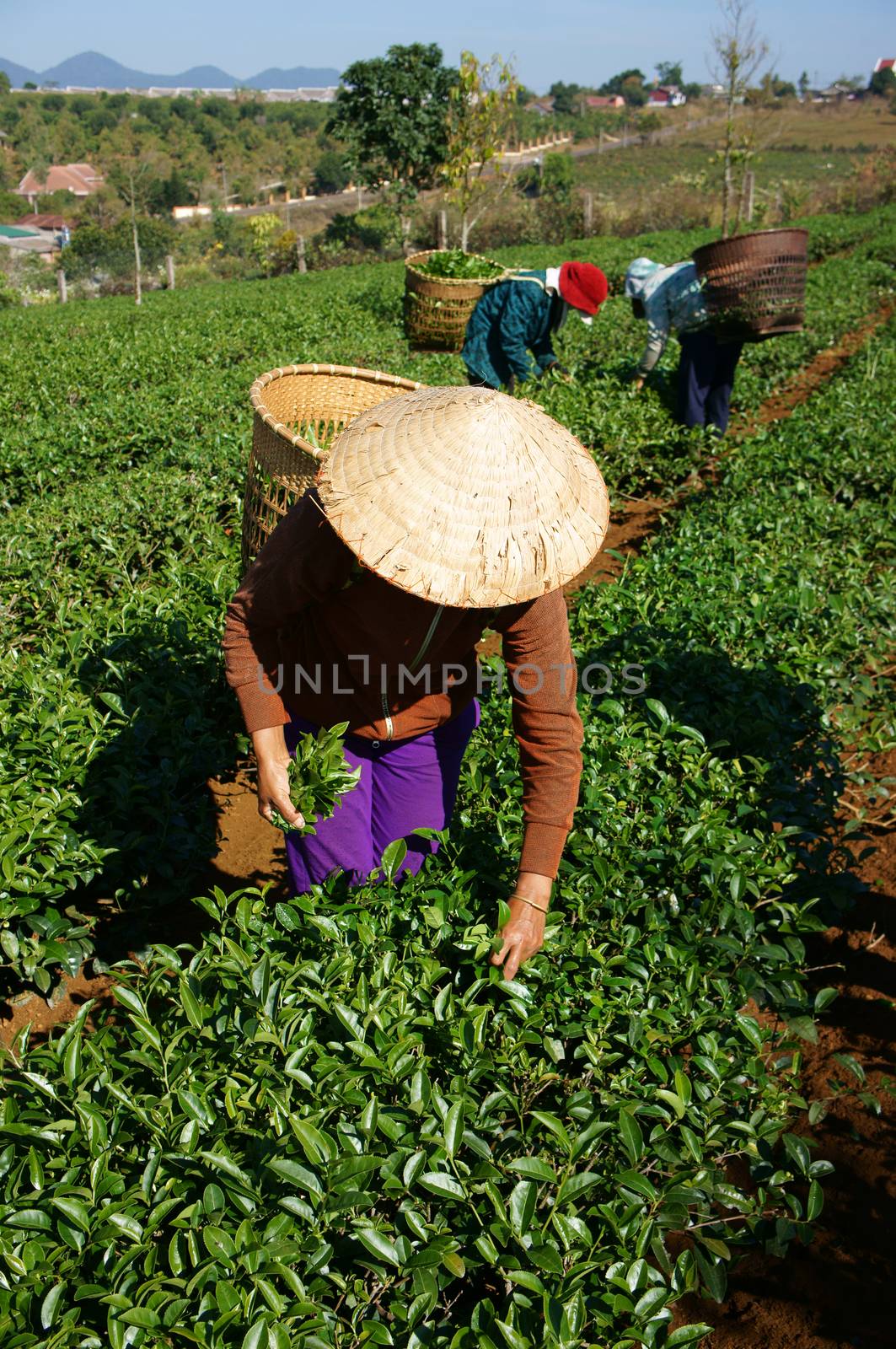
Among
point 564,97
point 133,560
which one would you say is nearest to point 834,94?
point 564,97

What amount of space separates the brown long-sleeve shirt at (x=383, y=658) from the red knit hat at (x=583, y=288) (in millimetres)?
4103

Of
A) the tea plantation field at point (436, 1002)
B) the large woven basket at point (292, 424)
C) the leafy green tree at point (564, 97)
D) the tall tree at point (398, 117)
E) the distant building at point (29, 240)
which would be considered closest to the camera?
the tea plantation field at point (436, 1002)

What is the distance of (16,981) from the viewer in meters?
2.58

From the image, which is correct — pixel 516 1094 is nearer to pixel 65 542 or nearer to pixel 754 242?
pixel 65 542

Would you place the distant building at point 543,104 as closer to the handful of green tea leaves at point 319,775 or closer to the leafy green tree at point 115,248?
the leafy green tree at point 115,248

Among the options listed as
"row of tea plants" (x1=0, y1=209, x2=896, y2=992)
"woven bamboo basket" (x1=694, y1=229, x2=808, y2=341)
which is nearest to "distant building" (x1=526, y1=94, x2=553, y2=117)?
"row of tea plants" (x1=0, y1=209, x2=896, y2=992)

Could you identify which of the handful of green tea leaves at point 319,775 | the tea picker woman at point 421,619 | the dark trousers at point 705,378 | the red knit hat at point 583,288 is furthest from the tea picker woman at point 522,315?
the handful of green tea leaves at point 319,775

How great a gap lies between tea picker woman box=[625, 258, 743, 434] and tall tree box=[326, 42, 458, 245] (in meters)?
21.4

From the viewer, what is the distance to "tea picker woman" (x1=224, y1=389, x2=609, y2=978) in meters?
1.65

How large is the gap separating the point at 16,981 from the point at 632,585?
251 centimetres

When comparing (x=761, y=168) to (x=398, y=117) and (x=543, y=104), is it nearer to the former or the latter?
(x=398, y=117)

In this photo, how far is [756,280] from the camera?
5.82 meters

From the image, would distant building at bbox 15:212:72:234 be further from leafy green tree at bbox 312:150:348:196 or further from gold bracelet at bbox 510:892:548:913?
gold bracelet at bbox 510:892:548:913

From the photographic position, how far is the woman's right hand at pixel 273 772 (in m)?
1.95
